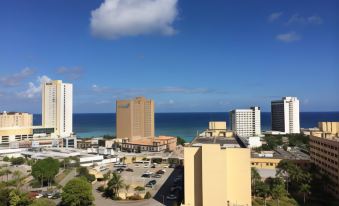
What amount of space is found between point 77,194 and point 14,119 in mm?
83316

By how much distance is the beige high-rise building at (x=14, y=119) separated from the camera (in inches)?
3775

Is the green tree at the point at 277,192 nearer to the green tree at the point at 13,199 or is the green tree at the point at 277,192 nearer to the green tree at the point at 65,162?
the green tree at the point at 13,199

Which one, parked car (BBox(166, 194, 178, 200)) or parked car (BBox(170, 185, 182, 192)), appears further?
parked car (BBox(170, 185, 182, 192))

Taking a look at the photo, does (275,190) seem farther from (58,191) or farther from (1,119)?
(1,119)

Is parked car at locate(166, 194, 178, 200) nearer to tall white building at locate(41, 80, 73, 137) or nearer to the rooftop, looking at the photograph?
the rooftop

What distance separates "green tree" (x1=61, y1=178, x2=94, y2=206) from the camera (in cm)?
2672

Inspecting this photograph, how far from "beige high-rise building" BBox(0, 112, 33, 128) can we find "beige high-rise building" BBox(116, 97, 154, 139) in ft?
121

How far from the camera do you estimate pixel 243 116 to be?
104000 millimetres

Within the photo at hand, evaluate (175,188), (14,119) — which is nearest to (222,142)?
(175,188)

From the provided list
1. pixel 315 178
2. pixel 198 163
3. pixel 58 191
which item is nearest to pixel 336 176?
pixel 315 178

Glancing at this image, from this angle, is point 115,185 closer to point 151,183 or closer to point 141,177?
point 151,183

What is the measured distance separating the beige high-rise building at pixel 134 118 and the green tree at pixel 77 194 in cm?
5557

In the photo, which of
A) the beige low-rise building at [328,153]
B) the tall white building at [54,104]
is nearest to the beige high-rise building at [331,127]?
the beige low-rise building at [328,153]

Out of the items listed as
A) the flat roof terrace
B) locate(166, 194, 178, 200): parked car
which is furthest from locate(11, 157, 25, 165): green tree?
the flat roof terrace
